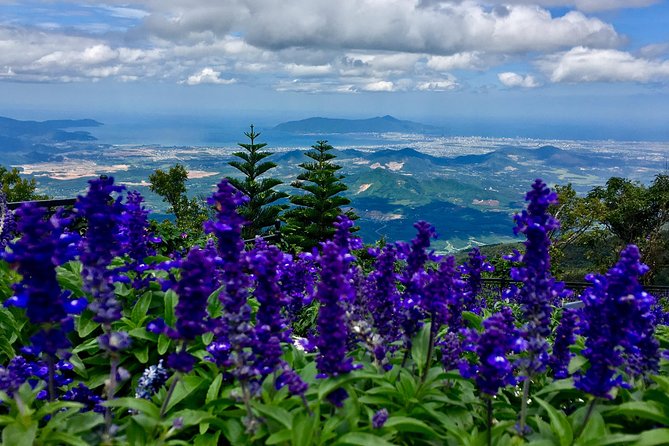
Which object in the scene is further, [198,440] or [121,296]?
[121,296]

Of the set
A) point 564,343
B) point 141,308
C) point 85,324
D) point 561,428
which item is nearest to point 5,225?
point 85,324

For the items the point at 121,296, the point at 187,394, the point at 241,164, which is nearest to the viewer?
the point at 187,394

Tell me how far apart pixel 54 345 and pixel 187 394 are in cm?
98

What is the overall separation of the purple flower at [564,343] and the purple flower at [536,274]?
0.50 m

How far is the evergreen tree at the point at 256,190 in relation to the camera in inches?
1452

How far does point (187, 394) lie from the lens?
350 cm

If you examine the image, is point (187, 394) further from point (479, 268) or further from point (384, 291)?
point (479, 268)

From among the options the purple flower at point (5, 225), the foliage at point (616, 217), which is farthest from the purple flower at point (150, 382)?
the foliage at point (616, 217)

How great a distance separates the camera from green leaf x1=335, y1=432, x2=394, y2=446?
2.68m

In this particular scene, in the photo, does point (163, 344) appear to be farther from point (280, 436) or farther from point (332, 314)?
point (332, 314)

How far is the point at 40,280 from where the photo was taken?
2.74 m

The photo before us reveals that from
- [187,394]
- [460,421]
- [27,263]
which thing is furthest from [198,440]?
[460,421]

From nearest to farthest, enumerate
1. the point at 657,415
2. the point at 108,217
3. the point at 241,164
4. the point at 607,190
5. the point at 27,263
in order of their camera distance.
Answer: the point at 27,263
the point at 657,415
the point at 108,217
the point at 241,164
the point at 607,190

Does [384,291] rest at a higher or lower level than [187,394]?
higher
